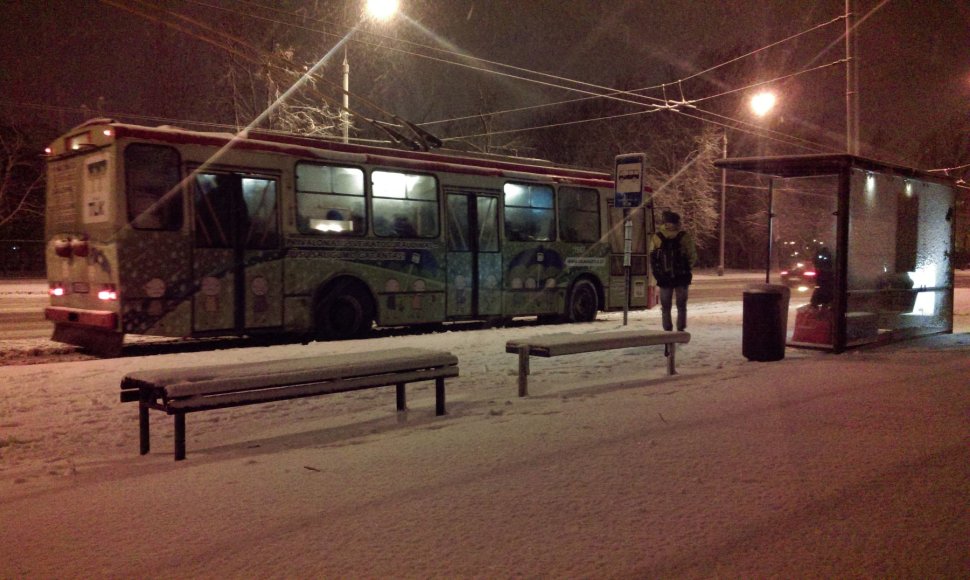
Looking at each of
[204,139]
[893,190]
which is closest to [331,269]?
[204,139]

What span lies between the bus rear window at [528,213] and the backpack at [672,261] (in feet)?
14.7

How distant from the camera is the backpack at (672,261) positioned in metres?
11.4

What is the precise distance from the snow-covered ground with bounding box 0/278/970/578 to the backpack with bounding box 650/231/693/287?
2.79m

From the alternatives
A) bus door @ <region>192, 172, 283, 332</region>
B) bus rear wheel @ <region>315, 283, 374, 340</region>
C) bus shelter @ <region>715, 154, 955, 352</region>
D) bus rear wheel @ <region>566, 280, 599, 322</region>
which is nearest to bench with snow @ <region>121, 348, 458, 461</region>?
bus door @ <region>192, 172, 283, 332</region>

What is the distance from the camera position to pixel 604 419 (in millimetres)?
6871

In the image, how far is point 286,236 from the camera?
12.1 meters

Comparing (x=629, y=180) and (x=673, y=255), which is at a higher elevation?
(x=629, y=180)

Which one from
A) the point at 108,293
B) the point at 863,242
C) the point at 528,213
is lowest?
the point at 108,293

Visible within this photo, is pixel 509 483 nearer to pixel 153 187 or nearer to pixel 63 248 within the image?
pixel 153 187

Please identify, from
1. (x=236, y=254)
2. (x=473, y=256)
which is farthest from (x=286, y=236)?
(x=473, y=256)

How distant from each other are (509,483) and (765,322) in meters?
6.43

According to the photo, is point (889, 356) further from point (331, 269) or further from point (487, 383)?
point (331, 269)

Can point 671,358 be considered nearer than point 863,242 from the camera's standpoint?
Yes

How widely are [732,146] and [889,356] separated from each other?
41076 mm
